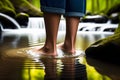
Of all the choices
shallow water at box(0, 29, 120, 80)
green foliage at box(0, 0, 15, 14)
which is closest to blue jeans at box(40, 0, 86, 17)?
shallow water at box(0, 29, 120, 80)

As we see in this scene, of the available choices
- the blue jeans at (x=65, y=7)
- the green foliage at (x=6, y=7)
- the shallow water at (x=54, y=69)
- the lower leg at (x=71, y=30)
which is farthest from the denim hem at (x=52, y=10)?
the green foliage at (x=6, y=7)

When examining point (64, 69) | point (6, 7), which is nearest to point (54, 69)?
point (64, 69)

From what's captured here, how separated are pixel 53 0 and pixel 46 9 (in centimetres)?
7

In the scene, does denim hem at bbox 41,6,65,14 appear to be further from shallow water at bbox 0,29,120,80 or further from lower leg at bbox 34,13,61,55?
shallow water at bbox 0,29,120,80

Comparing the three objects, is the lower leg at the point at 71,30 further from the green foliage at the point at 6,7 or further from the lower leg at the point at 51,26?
the green foliage at the point at 6,7

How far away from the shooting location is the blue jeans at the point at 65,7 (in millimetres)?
2256

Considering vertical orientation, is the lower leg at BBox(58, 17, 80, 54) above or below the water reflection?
above

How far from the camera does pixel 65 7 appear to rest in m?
2.39

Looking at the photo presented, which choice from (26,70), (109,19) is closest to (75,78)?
(26,70)

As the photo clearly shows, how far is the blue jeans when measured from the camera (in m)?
2.26

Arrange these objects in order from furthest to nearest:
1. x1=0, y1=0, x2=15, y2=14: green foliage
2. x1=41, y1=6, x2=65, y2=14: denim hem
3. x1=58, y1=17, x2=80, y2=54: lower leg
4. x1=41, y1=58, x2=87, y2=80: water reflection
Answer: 1. x1=0, y1=0, x2=15, y2=14: green foliage
2. x1=58, y1=17, x2=80, y2=54: lower leg
3. x1=41, y1=6, x2=65, y2=14: denim hem
4. x1=41, y1=58, x2=87, y2=80: water reflection

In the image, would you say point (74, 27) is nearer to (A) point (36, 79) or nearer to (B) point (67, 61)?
(B) point (67, 61)

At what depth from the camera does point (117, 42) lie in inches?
86.6

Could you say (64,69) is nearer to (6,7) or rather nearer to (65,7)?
(65,7)
